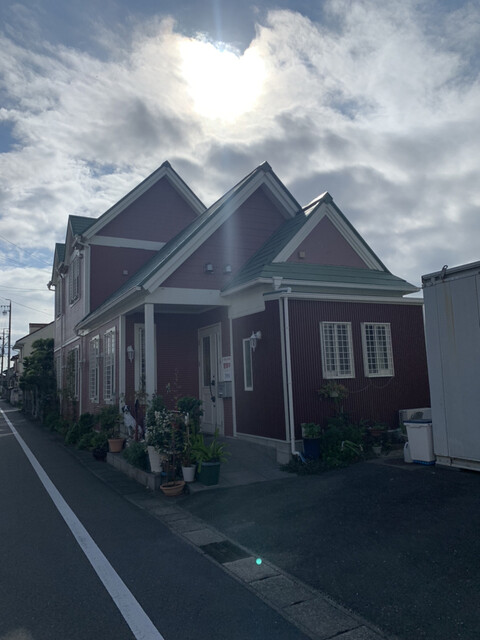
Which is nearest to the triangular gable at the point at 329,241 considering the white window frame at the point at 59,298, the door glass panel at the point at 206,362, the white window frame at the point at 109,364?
the door glass panel at the point at 206,362

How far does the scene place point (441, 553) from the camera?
500 cm

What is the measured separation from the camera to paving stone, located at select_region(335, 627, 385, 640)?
3635 mm

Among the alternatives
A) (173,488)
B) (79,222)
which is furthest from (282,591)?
(79,222)

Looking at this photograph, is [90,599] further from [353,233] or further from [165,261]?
[353,233]

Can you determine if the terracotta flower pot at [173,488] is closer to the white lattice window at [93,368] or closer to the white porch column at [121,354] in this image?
the white porch column at [121,354]

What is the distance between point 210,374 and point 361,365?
413 centimetres

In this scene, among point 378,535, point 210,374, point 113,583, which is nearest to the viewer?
point 113,583

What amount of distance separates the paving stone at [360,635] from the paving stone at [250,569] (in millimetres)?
1260

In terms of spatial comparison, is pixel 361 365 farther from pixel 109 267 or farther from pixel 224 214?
pixel 109 267

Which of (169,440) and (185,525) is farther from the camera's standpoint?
(169,440)

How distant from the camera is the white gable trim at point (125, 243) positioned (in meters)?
16.8

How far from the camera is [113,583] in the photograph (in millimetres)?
4738

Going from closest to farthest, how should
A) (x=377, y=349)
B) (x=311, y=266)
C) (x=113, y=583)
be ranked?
(x=113, y=583)
(x=377, y=349)
(x=311, y=266)

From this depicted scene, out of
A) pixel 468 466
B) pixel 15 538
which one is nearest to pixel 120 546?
pixel 15 538
